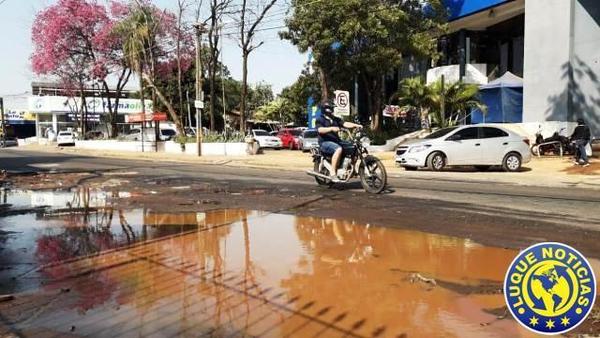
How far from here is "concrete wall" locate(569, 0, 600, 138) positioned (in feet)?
80.1

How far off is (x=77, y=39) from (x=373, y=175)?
35154 mm

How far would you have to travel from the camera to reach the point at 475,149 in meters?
19.5

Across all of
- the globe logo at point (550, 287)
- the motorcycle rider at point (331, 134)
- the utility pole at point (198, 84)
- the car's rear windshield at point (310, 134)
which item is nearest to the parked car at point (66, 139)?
the utility pole at point (198, 84)

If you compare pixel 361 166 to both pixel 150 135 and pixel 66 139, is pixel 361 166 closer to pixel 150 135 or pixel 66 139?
pixel 150 135

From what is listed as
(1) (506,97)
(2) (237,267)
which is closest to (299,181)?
(2) (237,267)

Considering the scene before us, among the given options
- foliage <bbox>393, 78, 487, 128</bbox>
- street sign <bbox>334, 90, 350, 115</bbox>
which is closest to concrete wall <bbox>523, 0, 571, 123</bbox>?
foliage <bbox>393, 78, 487, 128</bbox>

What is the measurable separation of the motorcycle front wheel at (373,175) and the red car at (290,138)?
26.9m

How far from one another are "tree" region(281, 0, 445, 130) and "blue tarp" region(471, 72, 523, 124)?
4.07 m

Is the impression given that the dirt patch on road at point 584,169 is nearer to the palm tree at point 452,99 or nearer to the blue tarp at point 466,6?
the palm tree at point 452,99

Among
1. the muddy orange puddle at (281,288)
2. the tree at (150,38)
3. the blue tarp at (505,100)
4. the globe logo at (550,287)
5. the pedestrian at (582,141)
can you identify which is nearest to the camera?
the globe logo at (550,287)

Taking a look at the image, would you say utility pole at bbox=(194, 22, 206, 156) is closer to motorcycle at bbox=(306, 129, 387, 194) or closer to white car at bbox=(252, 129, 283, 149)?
white car at bbox=(252, 129, 283, 149)

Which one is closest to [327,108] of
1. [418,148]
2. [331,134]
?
[331,134]

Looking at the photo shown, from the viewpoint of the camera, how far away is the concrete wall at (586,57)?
80.1 feet

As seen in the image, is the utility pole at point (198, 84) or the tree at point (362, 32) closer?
the tree at point (362, 32)
